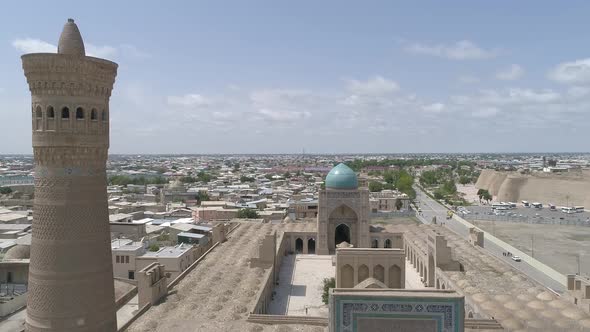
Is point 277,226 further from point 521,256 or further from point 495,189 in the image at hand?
point 495,189

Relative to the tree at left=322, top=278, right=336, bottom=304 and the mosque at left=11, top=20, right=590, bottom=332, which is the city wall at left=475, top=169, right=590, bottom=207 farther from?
the tree at left=322, top=278, right=336, bottom=304

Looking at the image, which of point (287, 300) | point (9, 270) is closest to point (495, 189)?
point (287, 300)

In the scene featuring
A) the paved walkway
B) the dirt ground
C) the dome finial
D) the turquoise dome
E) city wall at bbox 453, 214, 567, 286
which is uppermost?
the dome finial

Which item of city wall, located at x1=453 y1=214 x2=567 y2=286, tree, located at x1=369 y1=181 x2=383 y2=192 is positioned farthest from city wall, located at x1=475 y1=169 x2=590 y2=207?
city wall, located at x1=453 y1=214 x2=567 y2=286

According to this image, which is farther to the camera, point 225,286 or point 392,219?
point 392,219

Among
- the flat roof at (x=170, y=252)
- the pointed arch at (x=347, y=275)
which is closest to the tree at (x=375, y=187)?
the flat roof at (x=170, y=252)

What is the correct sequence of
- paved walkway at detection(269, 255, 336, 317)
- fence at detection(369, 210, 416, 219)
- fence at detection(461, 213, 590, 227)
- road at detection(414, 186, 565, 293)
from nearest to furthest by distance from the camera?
paved walkway at detection(269, 255, 336, 317), road at detection(414, 186, 565, 293), fence at detection(461, 213, 590, 227), fence at detection(369, 210, 416, 219)

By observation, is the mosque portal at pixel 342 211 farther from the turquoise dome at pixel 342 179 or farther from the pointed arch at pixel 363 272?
the pointed arch at pixel 363 272
